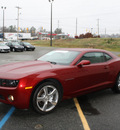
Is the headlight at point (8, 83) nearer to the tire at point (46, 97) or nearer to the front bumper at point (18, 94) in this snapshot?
the front bumper at point (18, 94)

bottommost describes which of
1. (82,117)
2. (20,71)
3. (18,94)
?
(82,117)

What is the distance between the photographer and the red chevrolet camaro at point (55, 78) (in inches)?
142

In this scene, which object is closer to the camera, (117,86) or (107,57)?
(107,57)

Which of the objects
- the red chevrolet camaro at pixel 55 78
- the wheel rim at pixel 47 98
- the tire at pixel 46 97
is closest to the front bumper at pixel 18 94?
the red chevrolet camaro at pixel 55 78

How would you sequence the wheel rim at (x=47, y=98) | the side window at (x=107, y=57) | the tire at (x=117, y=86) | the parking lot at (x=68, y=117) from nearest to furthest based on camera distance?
the parking lot at (x=68, y=117) → the wheel rim at (x=47, y=98) → the side window at (x=107, y=57) → the tire at (x=117, y=86)

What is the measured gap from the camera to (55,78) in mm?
4012

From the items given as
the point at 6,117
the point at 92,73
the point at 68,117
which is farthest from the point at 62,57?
the point at 6,117

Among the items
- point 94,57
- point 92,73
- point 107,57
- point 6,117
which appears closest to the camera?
point 6,117

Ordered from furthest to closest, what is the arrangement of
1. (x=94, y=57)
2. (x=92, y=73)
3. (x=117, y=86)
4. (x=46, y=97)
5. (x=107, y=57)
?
1. (x=117, y=86)
2. (x=107, y=57)
3. (x=94, y=57)
4. (x=92, y=73)
5. (x=46, y=97)

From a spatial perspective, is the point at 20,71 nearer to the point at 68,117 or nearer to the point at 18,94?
the point at 18,94

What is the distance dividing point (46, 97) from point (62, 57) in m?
1.31

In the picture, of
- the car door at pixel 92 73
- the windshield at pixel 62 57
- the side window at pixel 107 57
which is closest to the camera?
the car door at pixel 92 73

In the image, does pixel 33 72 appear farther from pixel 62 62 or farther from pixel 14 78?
pixel 62 62

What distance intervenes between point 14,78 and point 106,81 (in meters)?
2.79
